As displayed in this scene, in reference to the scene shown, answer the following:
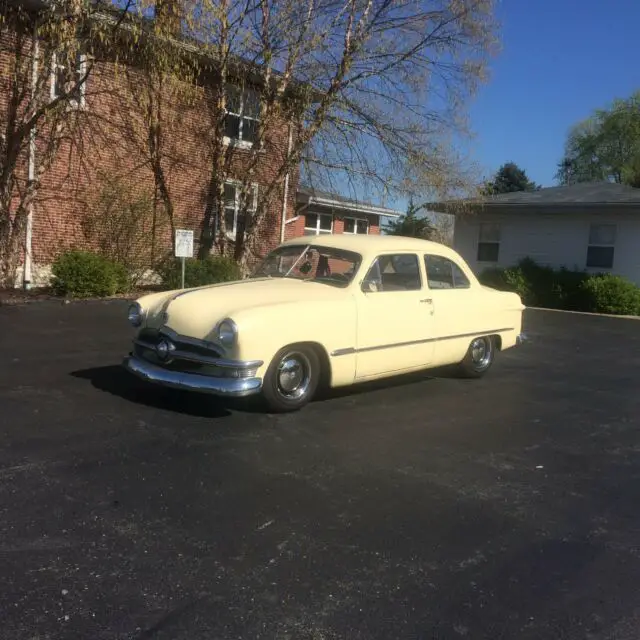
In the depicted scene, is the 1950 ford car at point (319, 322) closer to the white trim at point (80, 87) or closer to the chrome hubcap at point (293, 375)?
the chrome hubcap at point (293, 375)

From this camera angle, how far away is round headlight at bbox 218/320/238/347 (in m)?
5.54

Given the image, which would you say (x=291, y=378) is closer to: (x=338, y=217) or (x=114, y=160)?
(x=114, y=160)

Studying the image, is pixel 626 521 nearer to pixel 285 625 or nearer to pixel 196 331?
pixel 285 625

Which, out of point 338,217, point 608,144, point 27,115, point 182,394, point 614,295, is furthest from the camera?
point 608,144

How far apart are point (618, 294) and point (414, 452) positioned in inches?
585

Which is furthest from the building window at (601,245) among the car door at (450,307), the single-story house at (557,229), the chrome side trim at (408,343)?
the car door at (450,307)

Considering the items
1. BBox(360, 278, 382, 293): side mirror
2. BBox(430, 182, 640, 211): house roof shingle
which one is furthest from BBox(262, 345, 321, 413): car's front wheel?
BBox(430, 182, 640, 211): house roof shingle

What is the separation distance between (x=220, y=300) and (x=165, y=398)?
1.16m

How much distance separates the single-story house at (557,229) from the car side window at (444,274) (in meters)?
12.1

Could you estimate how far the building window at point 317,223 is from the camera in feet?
90.6

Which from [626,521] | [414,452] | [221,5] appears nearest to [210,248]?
[221,5]

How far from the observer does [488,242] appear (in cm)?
2200

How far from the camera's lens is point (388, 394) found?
7.20 m

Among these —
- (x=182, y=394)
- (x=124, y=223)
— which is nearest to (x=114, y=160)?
(x=124, y=223)
